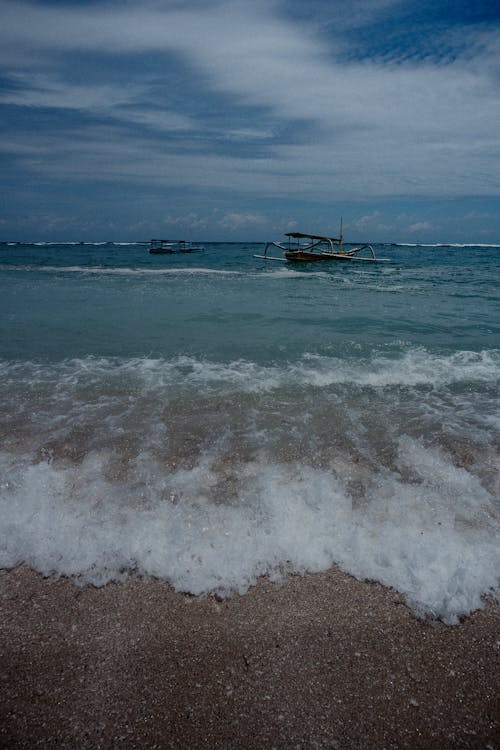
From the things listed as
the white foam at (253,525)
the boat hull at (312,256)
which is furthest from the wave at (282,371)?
the boat hull at (312,256)

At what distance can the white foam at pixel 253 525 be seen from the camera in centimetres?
331

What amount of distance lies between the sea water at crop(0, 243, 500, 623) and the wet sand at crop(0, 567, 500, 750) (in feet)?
0.59

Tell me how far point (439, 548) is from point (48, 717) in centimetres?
320

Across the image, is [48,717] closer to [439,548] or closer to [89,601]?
[89,601]

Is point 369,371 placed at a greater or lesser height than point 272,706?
greater

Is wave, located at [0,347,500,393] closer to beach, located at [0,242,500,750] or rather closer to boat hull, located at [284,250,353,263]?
beach, located at [0,242,500,750]

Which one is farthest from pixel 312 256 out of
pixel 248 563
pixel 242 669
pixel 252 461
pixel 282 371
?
pixel 242 669

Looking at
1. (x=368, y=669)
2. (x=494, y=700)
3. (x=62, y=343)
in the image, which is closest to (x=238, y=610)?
(x=368, y=669)

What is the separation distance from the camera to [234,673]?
2.62 metres

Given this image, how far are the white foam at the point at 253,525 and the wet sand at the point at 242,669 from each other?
0.53ft

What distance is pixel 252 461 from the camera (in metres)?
4.93

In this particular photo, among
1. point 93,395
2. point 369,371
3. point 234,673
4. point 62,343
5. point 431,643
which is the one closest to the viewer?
point 234,673

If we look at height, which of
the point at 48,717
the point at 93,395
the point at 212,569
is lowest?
the point at 48,717

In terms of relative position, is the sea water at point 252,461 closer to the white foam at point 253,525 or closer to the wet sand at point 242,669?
the white foam at point 253,525
